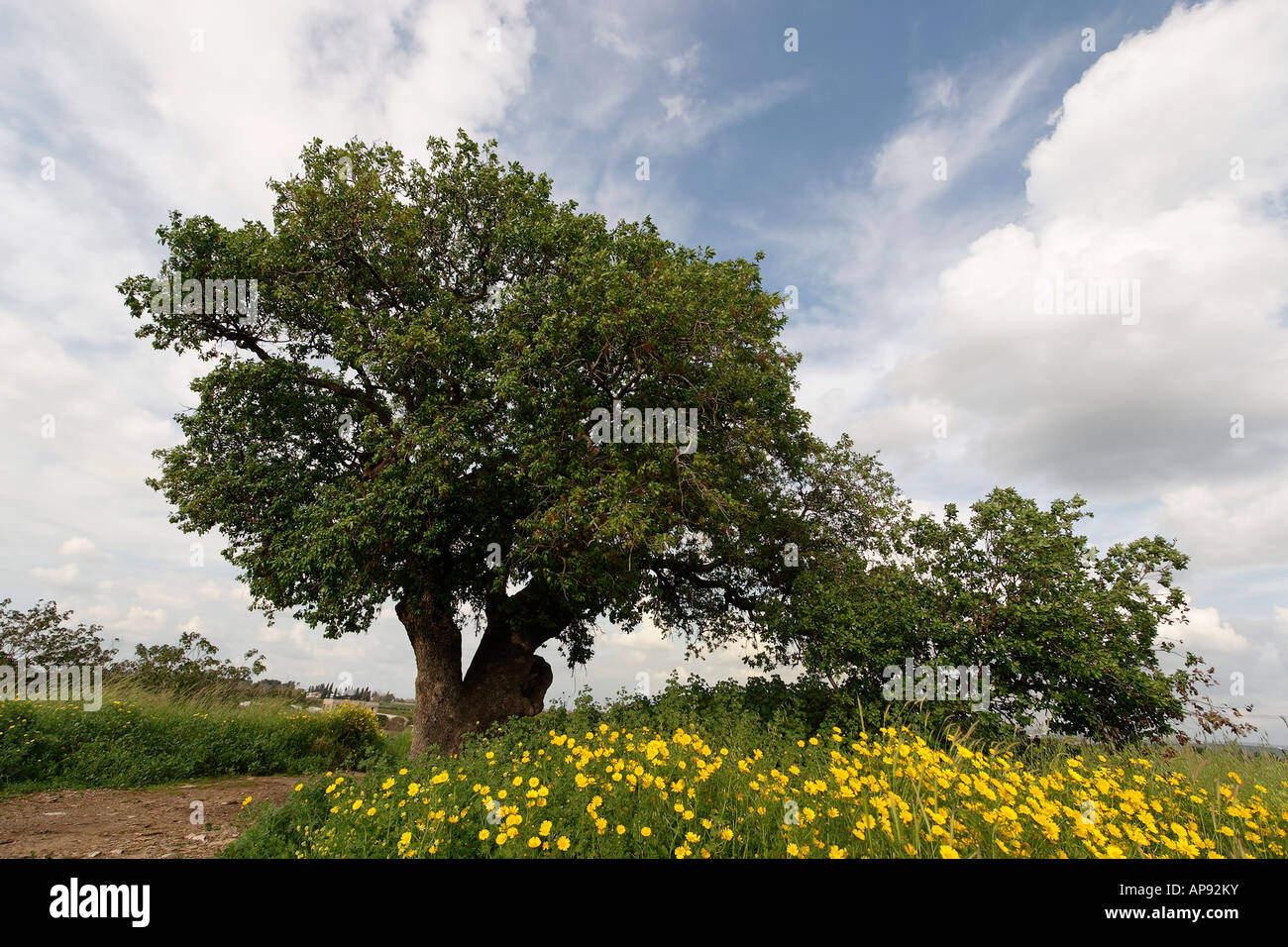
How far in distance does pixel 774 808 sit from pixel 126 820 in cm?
1059

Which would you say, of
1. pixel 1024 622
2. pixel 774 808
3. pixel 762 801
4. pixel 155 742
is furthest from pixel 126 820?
pixel 1024 622

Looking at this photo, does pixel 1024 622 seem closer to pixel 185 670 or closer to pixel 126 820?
pixel 126 820

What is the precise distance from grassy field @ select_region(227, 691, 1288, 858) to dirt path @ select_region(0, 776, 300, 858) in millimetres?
2385

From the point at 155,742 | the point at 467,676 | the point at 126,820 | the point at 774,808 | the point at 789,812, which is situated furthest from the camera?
the point at 467,676

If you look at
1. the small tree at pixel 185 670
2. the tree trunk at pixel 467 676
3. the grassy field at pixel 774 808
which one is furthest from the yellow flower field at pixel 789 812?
the small tree at pixel 185 670

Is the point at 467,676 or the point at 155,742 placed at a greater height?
the point at 467,676

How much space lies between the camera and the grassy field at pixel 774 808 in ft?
14.3

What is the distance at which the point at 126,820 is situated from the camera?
31.5 feet

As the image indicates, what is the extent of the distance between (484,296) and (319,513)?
245 inches

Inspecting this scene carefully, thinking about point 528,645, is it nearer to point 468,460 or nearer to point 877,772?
point 468,460

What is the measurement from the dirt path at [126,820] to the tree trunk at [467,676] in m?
3.15

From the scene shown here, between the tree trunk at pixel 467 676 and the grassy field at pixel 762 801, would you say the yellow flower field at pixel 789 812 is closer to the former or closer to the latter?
the grassy field at pixel 762 801

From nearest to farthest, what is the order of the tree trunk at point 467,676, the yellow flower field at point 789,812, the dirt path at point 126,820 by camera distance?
the yellow flower field at point 789,812, the dirt path at point 126,820, the tree trunk at point 467,676
